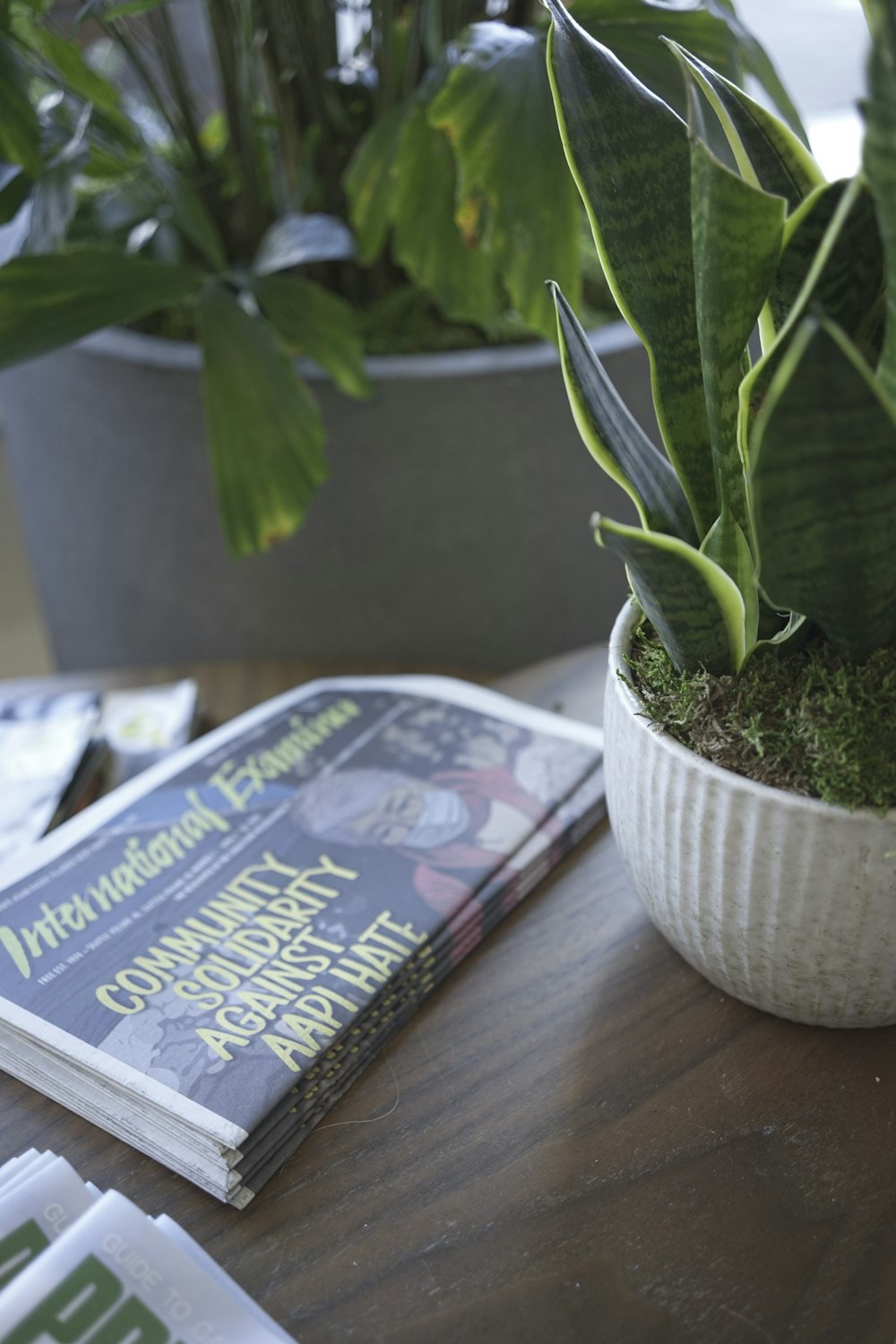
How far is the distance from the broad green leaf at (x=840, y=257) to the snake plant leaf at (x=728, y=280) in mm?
10

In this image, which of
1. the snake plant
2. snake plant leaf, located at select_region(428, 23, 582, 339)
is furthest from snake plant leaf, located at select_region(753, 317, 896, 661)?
snake plant leaf, located at select_region(428, 23, 582, 339)

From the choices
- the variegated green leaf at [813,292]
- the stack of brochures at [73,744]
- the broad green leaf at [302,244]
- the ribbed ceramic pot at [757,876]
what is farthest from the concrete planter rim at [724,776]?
the broad green leaf at [302,244]

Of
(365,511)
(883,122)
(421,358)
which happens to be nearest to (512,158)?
(421,358)

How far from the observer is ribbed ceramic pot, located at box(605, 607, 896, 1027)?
397mm

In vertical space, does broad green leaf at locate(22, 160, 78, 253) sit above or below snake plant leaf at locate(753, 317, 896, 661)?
above

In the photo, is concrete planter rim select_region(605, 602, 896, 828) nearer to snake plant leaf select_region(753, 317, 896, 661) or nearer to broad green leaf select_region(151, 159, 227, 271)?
snake plant leaf select_region(753, 317, 896, 661)

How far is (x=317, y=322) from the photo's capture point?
0.84 metres

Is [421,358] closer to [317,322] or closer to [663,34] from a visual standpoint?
[317,322]

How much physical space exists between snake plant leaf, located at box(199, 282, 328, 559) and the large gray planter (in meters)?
0.11

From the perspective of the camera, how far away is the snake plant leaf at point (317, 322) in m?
0.84

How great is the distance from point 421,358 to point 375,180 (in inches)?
5.4

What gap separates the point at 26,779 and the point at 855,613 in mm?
504

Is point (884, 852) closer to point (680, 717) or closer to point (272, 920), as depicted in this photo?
point (680, 717)

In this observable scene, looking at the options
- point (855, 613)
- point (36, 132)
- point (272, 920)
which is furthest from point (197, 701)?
point (855, 613)
